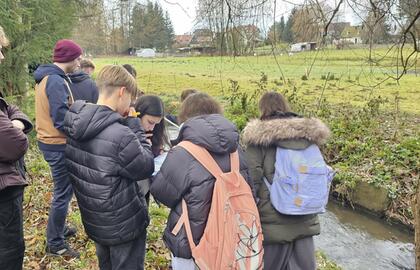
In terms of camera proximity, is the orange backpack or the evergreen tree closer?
the orange backpack

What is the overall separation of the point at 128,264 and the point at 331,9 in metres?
2.60

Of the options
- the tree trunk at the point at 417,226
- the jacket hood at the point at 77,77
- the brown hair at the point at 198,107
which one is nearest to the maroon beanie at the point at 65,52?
the jacket hood at the point at 77,77

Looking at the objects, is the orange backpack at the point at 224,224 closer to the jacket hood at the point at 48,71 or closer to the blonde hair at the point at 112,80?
the blonde hair at the point at 112,80

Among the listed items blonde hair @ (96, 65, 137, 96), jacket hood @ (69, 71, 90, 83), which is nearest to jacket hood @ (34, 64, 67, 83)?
jacket hood @ (69, 71, 90, 83)

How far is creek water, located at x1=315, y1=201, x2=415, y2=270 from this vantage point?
582cm

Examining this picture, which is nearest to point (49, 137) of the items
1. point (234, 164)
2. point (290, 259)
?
point (234, 164)

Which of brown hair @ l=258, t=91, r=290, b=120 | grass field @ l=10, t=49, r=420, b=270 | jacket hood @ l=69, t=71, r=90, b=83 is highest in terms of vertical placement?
jacket hood @ l=69, t=71, r=90, b=83

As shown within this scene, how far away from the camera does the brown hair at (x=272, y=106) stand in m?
3.04

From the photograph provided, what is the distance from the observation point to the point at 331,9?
10.8 ft

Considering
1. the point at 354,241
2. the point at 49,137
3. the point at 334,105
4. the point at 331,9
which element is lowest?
the point at 354,241

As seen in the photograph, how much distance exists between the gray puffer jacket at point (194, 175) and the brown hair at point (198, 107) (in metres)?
0.13

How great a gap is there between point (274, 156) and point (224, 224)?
0.78m

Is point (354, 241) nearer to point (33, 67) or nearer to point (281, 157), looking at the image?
point (281, 157)

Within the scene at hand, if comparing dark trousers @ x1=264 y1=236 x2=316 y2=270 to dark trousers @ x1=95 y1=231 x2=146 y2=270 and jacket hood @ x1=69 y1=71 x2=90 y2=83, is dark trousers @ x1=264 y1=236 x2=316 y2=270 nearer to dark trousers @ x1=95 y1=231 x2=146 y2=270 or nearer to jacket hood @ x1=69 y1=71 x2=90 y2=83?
dark trousers @ x1=95 y1=231 x2=146 y2=270
